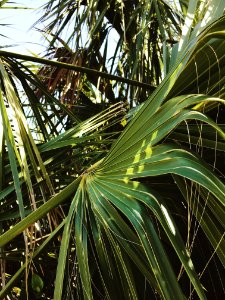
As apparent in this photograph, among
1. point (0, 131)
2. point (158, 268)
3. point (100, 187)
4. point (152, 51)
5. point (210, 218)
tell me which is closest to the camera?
point (158, 268)

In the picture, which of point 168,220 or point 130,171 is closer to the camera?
point 168,220

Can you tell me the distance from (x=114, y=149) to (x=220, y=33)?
12.0 inches

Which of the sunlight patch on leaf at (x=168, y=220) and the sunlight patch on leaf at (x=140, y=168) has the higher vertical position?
the sunlight patch on leaf at (x=140, y=168)

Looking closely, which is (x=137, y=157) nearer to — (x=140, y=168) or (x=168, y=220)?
(x=140, y=168)

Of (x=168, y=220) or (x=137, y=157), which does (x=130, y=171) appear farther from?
(x=168, y=220)

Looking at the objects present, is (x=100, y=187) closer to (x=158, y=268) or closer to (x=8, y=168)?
(x=158, y=268)

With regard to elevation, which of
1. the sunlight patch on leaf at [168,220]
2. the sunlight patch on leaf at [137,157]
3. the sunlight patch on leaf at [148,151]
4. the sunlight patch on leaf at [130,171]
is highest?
the sunlight patch on leaf at [148,151]

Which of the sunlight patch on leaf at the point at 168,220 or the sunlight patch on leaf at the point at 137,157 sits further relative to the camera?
the sunlight patch on leaf at the point at 137,157

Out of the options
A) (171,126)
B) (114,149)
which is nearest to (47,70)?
(114,149)

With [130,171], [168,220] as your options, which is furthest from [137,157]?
[168,220]

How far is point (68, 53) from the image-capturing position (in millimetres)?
2557

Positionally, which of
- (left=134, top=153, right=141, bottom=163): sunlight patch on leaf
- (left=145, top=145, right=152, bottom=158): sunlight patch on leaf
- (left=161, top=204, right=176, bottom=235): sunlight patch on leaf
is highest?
(left=145, top=145, right=152, bottom=158): sunlight patch on leaf

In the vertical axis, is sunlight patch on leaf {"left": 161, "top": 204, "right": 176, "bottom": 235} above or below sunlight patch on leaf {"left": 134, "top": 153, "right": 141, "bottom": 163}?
below

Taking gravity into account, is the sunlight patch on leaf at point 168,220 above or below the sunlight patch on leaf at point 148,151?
below
